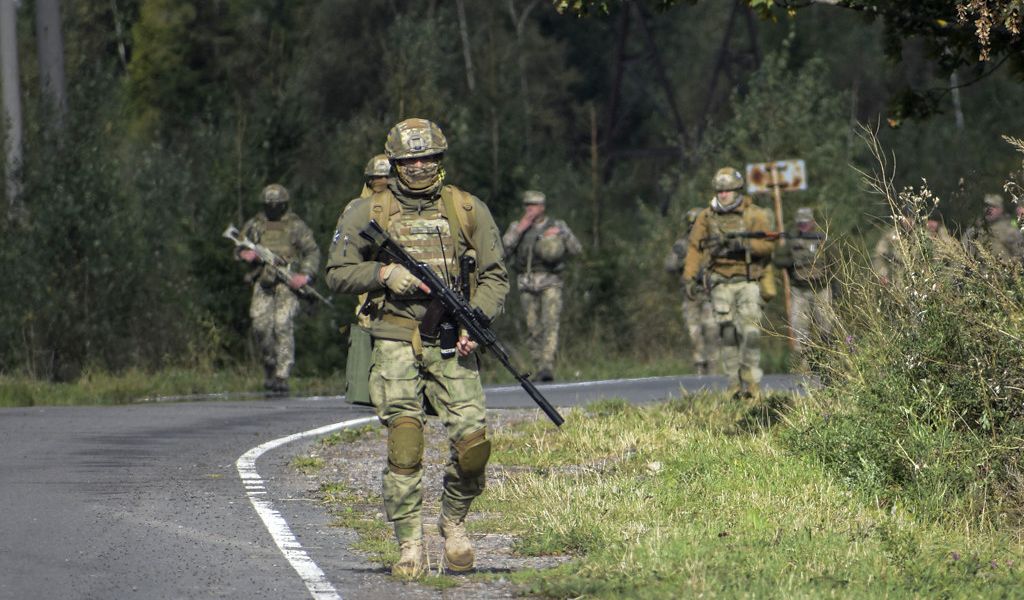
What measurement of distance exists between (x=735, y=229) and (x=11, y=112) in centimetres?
999

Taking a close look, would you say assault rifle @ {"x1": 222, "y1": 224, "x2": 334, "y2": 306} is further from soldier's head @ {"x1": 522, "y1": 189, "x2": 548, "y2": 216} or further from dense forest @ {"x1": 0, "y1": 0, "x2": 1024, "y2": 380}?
soldier's head @ {"x1": 522, "y1": 189, "x2": 548, "y2": 216}

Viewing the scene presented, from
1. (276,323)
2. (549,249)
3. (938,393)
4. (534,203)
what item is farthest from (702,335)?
(938,393)

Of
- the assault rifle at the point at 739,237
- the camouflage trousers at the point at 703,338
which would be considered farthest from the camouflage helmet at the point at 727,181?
the camouflage trousers at the point at 703,338

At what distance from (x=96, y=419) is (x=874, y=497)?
7.79 m

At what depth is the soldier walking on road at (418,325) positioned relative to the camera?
8.28 metres

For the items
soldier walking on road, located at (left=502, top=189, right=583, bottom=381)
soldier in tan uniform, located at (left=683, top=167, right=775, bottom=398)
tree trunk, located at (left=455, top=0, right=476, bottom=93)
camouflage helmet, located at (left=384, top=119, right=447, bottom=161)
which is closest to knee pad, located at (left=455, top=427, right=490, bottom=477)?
camouflage helmet, located at (left=384, top=119, right=447, bottom=161)

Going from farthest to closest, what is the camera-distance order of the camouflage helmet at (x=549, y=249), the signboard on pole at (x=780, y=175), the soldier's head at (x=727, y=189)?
the signboard on pole at (x=780, y=175) → the camouflage helmet at (x=549, y=249) → the soldier's head at (x=727, y=189)

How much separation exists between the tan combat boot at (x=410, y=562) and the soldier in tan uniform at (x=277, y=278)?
11509 mm

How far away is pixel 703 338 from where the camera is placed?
24.5 metres

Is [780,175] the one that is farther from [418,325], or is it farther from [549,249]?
[418,325]

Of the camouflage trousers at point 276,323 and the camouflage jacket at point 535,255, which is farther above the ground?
the camouflage jacket at point 535,255

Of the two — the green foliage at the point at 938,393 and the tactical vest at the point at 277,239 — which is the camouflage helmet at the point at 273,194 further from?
the green foliage at the point at 938,393

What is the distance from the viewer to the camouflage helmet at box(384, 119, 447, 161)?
A: 8352mm

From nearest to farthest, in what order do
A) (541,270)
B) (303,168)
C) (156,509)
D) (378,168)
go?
(156,509)
(378,168)
(541,270)
(303,168)
